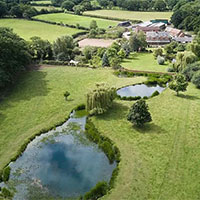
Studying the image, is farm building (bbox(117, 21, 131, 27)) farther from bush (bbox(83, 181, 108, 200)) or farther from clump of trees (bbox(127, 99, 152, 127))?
bush (bbox(83, 181, 108, 200))

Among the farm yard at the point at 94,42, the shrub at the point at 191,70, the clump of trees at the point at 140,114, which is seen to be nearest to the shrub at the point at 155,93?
the shrub at the point at 191,70

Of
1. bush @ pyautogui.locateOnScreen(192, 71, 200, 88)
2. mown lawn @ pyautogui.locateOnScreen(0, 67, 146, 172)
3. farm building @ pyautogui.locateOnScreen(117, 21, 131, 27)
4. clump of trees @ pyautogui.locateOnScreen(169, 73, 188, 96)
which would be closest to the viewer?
mown lawn @ pyautogui.locateOnScreen(0, 67, 146, 172)

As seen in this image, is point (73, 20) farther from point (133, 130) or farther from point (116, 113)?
point (133, 130)

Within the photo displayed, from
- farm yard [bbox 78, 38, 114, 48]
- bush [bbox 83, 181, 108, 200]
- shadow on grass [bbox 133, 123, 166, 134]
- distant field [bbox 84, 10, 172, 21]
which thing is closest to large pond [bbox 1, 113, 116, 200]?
bush [bbox 83, 181, 108, 200]

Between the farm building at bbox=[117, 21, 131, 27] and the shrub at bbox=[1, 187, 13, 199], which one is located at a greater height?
the shrub at bbox=[1, 187, 13, 199]

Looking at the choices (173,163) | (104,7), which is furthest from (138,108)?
(104,7)

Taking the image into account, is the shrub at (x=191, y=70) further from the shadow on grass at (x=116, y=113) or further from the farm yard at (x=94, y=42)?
the farm yard at (x=94, y=42)

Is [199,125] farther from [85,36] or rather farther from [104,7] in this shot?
[104,7]

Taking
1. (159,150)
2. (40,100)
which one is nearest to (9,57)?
(40,100)
